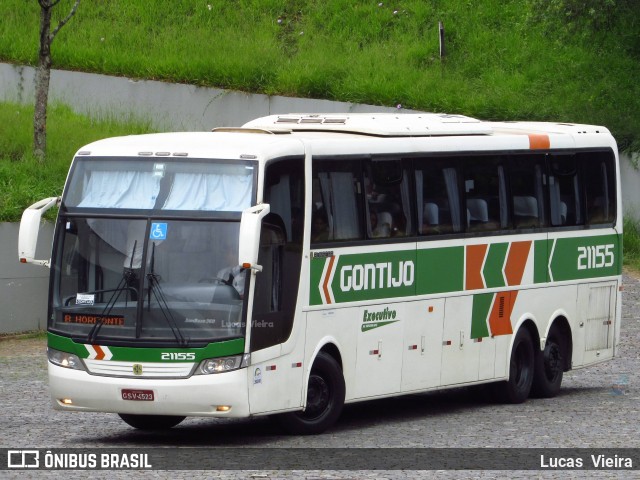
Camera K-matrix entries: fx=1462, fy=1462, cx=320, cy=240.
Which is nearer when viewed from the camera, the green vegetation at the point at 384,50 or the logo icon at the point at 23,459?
the logo icon at the point at 23,459

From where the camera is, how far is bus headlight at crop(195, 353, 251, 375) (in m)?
12.5

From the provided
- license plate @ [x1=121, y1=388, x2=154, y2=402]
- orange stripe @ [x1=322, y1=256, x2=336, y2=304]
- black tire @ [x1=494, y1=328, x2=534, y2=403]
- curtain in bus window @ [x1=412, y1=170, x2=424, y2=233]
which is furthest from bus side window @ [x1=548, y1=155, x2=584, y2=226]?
license plate @ [x1=121, y1=388, x2=154, y2=402]

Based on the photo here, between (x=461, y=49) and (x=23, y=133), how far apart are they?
14.1 metres

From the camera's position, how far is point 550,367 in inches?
700

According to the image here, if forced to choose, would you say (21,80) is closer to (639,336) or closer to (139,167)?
(639,336)

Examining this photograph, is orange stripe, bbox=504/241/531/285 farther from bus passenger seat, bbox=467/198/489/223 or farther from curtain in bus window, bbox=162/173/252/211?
curtain in bus window, bbox=162/173/252/211

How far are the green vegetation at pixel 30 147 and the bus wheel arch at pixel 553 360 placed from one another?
854cm

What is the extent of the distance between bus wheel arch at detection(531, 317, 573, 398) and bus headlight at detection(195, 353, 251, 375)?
5863 millimetres

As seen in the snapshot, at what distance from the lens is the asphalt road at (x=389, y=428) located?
1131cm

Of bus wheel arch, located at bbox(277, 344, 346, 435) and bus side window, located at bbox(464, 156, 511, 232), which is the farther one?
bus side window, located at bbox(464, 156, 511, 232)

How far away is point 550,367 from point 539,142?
2.74m

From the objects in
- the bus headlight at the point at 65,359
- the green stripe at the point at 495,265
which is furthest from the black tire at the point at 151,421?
the green stripe at the point at 495,265

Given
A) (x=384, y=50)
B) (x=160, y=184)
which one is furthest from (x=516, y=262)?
(x=384, y=50)

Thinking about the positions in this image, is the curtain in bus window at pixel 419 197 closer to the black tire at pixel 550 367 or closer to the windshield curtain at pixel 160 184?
the windshield curtain at pixel 160 184
